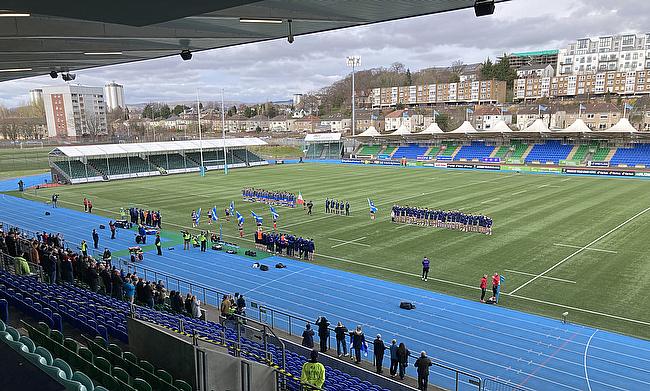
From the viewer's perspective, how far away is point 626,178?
51562 mm

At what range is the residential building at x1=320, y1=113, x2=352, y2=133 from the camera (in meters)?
136

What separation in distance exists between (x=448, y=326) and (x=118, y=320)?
390 inches

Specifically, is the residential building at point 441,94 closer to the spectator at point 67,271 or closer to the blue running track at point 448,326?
the blue running track at point 448,326

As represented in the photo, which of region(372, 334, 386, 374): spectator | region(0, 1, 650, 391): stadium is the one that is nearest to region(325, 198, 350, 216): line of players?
region(0, 1, 650, 391): stadium

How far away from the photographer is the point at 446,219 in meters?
28.2

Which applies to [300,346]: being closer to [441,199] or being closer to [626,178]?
[441,199]

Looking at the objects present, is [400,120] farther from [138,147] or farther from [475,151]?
[138,147]

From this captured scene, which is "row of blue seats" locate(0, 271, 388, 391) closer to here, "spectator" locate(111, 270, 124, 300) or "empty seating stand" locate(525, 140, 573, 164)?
"spectator" locate(111, 270, 124, 300)

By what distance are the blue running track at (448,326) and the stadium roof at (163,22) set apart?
9096mm

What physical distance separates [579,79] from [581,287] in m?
150

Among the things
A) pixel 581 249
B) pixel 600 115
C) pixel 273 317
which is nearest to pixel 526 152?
pixel 600 115

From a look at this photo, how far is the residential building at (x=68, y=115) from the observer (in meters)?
132

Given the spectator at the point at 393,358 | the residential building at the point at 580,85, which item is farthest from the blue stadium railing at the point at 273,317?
the residential building at the point at 580,85

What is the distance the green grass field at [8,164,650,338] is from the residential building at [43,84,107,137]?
9368 centimetres
